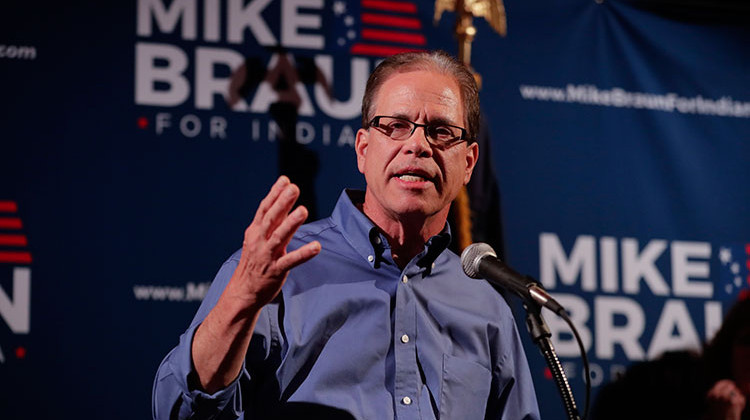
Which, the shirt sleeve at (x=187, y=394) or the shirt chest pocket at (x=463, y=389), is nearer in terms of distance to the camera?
the shirt sleeve at (x=187, y=394)

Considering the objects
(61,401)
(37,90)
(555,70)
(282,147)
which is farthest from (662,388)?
(37,90)

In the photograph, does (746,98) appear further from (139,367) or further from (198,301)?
(139,367)

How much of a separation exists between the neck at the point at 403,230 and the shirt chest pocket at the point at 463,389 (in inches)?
11.4

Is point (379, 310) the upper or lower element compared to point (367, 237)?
lower

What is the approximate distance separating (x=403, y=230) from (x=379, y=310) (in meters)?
0.23

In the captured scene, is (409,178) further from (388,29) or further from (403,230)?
(388,29)

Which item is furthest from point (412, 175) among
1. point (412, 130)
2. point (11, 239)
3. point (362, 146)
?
point (11, 239)

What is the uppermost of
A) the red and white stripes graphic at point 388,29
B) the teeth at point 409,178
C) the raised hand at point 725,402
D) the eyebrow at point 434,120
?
the red and white stripes graphic at point 388,29

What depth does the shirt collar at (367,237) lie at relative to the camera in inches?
86.3

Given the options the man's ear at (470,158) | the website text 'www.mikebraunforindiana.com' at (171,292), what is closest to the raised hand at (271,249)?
the man's ear at (470,158)

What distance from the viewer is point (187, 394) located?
5.66ft

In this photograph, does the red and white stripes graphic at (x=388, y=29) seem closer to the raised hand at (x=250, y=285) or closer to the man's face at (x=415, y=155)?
the man's face at (x=415, y=155)

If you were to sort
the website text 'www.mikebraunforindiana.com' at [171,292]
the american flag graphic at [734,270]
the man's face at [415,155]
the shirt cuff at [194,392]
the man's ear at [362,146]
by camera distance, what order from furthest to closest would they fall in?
the american flag graphic at [734,270]
the website text 'www.mikebraunforindiana.com' at [171,292]
the man's ear at [362,146]
the man's face at [415,155]
the shirt cuff at [194,392]

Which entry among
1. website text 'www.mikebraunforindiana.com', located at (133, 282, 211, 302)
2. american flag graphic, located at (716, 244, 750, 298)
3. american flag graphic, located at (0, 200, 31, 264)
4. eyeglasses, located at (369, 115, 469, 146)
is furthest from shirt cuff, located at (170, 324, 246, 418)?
american flag graphic, located at (716, 244, 750, 298)
